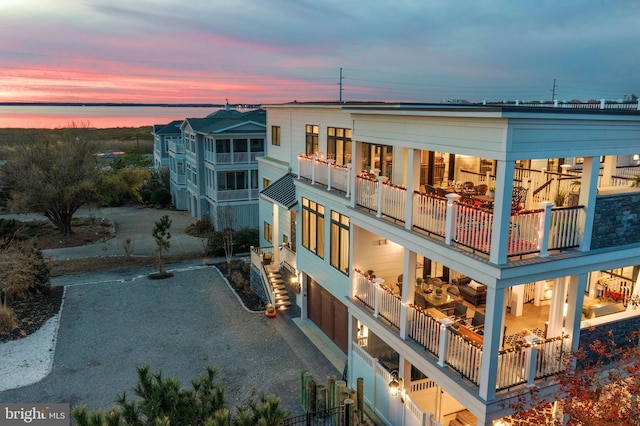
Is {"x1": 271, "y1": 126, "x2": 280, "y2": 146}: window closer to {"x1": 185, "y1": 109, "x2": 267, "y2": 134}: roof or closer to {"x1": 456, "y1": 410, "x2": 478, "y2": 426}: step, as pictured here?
{"x1": 185, "y1": 109, "x2": 267, "y2": 134}: roof

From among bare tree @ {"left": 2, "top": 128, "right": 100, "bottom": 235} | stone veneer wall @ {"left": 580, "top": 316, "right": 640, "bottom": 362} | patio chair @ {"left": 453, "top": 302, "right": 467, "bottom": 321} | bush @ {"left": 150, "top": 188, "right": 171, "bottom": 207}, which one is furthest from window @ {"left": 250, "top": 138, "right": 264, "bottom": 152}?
stone veneer wall @ {"left": 580, "top": 316, "right": 640, "bottom": 362}

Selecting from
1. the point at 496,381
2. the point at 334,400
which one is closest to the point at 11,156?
the point at 334,400

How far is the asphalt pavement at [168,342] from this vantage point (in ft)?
49.4

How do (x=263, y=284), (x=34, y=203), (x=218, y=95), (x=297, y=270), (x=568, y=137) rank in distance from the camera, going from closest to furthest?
(x=568, y=137) → (x=297, y=270) → (x=263, y=284) → (x=34, y=203) → (x=218, y=95)

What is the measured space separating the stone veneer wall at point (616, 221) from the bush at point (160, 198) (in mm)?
42137

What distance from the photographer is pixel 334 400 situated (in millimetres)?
13516

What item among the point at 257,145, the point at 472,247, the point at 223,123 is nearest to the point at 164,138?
the point at 223,123

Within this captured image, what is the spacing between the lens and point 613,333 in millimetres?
11156

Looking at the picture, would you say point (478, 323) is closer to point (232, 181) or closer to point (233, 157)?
point (233, 157)

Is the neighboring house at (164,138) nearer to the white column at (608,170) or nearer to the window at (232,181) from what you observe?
the window at (232,181)

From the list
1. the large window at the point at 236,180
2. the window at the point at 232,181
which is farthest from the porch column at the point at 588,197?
the window at the point at 232,181

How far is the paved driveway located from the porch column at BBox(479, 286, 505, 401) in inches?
252

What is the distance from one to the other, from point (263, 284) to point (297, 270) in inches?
102

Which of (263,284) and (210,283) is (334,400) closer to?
(263,284)
